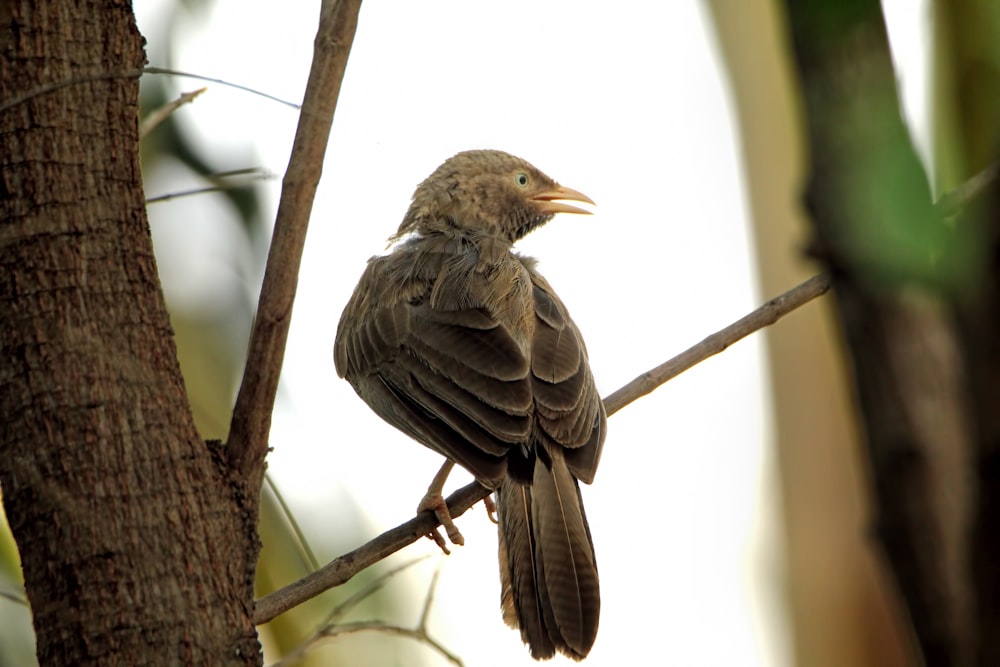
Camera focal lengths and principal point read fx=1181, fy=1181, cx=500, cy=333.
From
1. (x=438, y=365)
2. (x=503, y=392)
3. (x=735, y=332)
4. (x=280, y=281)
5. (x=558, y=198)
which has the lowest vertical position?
(x=735, y=332)

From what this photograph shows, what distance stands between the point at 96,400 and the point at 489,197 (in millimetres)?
4539

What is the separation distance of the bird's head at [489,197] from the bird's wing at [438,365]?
95cm

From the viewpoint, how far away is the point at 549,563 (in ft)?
13.9

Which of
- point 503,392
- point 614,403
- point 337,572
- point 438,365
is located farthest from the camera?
point 438,365

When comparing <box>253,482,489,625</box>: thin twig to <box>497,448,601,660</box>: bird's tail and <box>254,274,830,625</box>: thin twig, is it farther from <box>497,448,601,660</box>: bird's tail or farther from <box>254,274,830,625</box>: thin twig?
<box>497,448,601,660</box>: bird's tail

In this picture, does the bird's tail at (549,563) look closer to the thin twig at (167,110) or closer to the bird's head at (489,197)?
the thin twig at (167,110)

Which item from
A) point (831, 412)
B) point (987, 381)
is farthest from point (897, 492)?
point (831, 412)

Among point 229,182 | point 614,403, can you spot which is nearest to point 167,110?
point 229,182

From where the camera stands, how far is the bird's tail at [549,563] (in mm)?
4078

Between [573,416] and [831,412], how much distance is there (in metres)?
5.93

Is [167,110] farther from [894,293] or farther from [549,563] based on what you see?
[894,293]

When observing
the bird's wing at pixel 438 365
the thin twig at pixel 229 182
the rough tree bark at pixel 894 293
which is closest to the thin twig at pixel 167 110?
the thin twig at pixel 229 182

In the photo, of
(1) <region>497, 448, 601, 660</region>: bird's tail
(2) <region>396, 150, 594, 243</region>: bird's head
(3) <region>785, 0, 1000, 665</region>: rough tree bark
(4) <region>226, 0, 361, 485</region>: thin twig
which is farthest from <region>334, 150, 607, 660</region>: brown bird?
(3) <region>785, 0, 1000, 665</region>: rough tree bark

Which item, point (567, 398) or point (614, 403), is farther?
point (567, 398)
